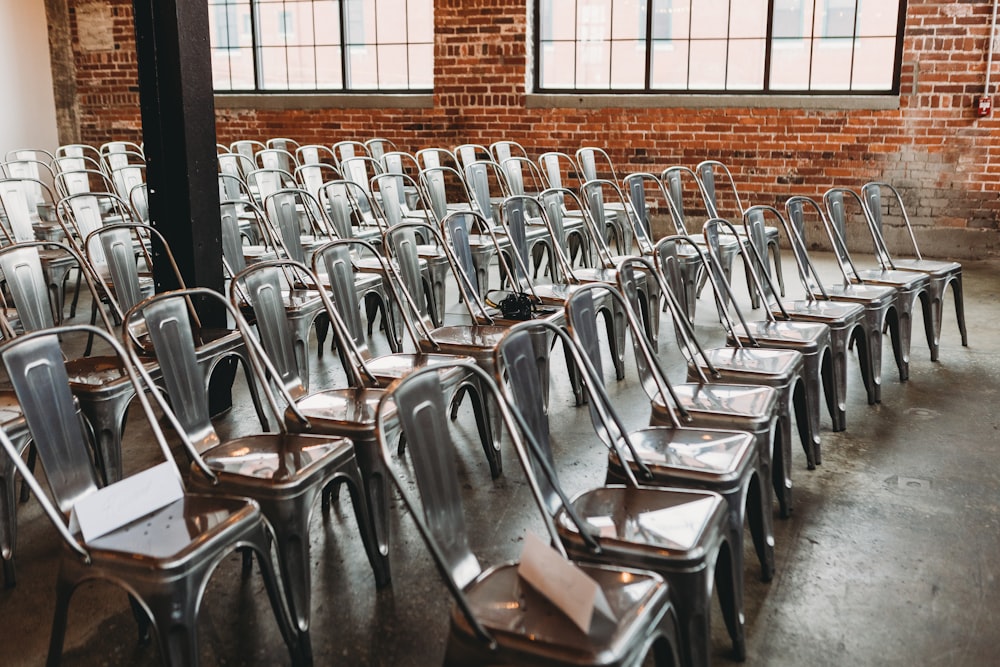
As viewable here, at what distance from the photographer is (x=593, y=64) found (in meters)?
8.77

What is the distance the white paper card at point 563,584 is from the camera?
1.73 metres

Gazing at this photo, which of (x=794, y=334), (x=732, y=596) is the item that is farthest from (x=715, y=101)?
(x=732, y=596)

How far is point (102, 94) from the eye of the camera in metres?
10.6

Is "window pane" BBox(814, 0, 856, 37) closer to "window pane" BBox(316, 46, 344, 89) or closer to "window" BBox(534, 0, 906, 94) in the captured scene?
"window" BBox(534, 0, 906, 94)

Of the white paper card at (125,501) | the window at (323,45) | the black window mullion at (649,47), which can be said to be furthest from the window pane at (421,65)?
the white paper card at (125,501)

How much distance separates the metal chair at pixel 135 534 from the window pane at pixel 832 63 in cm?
714

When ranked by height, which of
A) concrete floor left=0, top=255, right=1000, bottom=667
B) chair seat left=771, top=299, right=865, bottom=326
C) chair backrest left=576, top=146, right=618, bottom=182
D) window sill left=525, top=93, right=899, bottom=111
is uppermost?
window sill left=525, top=93, right=899, bottom=111

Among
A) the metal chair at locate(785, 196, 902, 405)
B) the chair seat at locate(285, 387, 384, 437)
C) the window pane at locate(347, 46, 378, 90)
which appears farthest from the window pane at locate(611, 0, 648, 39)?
the chair seat at locate(285, 387, 384, 437)

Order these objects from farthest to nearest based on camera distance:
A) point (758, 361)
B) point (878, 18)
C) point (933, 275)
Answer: point (878, 18), point (933, 275), point (758, 361)

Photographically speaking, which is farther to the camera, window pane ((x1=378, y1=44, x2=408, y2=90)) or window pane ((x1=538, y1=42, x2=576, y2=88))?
window pane ((x1=378, y1=44, x2=408, y2=90))

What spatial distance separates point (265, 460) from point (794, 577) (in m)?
1.56

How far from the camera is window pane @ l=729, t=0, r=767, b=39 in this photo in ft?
26.8

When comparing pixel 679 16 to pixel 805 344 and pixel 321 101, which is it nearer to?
pixel 321 101

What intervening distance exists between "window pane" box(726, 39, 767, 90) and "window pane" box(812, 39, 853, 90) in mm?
444
